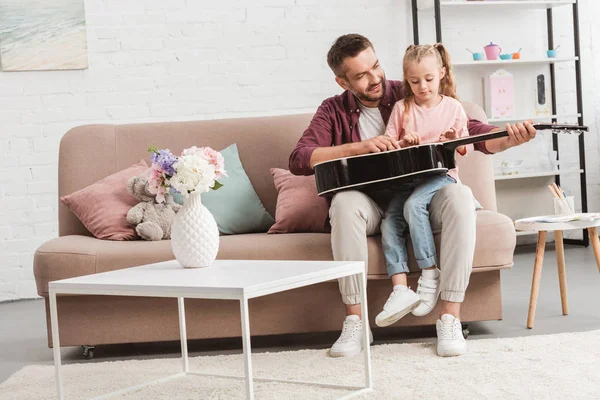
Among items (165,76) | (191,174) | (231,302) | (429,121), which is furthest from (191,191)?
(165,76)

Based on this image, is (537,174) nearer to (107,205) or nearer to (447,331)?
(447,331)

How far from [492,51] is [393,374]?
125 inches

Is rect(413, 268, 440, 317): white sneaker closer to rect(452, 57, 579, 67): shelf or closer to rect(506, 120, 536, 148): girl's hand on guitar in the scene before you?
rect(506, 120, 536, 148): girl's hand on guitar

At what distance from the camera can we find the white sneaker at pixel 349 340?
2.63m

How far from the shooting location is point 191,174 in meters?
2.33

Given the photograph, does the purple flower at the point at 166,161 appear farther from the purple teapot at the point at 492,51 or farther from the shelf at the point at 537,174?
the purple teapot at the point at 492,51

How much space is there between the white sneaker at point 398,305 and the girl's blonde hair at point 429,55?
607 mm

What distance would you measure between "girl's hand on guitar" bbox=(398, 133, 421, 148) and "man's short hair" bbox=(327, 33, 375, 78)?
37 centimetres

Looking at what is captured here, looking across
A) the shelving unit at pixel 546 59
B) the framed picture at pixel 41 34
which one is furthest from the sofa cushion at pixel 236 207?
the shelving unit at pixel 546 59

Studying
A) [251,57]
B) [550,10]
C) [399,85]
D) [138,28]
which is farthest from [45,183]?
[550,10]

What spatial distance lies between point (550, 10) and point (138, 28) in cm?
256

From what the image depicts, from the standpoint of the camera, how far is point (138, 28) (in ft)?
15.5

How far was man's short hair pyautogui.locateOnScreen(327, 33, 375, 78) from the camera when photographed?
2.91 m

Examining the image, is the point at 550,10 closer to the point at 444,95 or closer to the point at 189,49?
the point at 189,49
